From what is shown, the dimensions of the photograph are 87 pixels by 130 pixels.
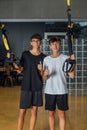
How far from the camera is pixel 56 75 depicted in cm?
386

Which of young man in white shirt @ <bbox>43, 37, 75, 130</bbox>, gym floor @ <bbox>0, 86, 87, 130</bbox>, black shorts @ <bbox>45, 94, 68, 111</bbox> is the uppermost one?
young man in white shirt @ <bbox>43, 37, 75, 130</bbox>

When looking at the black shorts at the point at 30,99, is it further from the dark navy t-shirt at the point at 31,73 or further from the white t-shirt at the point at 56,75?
the white t-shirt at the point at 56,75

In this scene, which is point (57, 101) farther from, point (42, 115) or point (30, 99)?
point (42, 115)

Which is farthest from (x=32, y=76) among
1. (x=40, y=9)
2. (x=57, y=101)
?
(x=40, y=9)

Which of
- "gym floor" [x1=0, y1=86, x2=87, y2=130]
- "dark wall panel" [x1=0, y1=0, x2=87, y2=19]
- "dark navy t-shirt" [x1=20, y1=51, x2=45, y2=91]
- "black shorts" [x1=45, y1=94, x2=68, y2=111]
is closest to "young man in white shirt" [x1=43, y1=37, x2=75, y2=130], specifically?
"black shorts" [x1=45, y1=94, x2=68, y2=111]

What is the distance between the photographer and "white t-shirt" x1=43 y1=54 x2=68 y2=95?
3844mm

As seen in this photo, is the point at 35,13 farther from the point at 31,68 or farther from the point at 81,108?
the point at 31,68

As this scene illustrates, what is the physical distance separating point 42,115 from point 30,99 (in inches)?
81.4

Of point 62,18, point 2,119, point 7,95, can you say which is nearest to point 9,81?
point 7,95

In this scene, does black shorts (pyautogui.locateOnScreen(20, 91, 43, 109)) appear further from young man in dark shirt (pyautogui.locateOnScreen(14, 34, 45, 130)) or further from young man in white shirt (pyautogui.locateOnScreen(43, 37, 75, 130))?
young man in white shirt (pyautogui.locateOnScreen(43, 37, 75, 130))

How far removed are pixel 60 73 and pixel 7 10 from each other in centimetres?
578

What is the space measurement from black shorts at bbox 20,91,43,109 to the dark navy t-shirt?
62 millimetres

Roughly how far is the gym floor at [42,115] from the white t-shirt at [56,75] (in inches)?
50.6

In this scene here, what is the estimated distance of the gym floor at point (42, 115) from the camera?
511 centimetres
